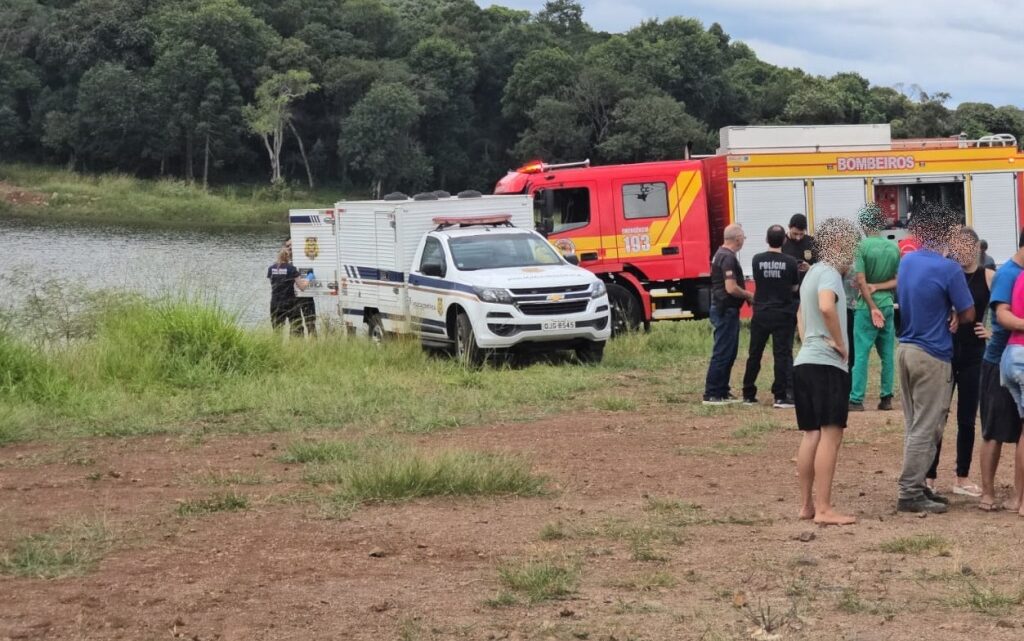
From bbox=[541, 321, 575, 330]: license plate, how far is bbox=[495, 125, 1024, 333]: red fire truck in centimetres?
385

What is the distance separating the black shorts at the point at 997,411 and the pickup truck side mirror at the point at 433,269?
9.69 meters

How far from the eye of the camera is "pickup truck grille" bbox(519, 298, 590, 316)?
16703mm

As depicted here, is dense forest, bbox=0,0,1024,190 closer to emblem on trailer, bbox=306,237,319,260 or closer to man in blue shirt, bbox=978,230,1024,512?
emblem on trailer, bbox=306,237,319,260

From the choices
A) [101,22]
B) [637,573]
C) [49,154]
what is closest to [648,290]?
[637,573]

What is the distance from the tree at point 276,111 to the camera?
260 feet

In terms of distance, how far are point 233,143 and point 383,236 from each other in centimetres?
6403

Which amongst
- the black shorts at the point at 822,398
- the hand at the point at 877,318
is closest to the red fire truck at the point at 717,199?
the hand at the point at 877,318

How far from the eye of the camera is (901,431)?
12.2m

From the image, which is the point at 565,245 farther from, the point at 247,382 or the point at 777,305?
the point at 777,305

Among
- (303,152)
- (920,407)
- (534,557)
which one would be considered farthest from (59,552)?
(303,152)

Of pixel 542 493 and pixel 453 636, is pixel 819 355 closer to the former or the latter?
pixel 542 493

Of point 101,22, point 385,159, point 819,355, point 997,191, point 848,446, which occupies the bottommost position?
point 848,446

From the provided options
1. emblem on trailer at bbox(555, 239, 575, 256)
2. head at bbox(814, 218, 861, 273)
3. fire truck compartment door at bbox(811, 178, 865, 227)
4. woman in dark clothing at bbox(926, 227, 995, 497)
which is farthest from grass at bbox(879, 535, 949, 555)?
fire truck compartment door at bbox(811, 178, 865, 227)

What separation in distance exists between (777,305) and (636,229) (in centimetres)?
784
